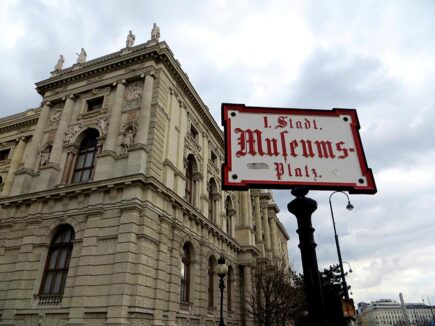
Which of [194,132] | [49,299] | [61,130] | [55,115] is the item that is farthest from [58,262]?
[194,132]

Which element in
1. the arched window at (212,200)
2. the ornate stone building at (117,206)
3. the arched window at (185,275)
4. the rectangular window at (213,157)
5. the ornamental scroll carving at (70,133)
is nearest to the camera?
the ornate stone building at (117,206)

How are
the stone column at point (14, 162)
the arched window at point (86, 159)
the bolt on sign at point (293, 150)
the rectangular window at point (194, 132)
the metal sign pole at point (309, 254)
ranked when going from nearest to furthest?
1. the metal sign pole at point (309, 254)
2. the bolt on sign at point (293, 150)
3. the arched window at point (86, 159)
4. the stone column at point (14, 162)
5. the rectangular window at point (194, 132)

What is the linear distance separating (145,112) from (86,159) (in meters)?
5.13

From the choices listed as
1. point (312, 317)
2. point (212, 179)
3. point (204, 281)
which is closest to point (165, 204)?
point (204, 281)

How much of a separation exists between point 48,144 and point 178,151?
30.4 feet

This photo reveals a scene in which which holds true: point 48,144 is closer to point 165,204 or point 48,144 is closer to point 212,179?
point 165,204

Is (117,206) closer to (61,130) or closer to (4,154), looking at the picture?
(61,130)

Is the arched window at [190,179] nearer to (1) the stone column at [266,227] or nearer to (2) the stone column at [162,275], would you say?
(2) the stone column at [162,275]

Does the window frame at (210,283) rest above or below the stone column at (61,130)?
below

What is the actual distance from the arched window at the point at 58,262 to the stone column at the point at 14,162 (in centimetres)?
1047

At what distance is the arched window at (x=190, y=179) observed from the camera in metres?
24.0

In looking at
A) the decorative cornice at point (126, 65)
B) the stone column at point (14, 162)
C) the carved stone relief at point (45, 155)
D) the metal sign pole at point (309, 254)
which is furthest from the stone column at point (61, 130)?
the metal sign pole at point (309, 254)

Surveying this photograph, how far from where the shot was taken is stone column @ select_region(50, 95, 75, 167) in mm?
21672

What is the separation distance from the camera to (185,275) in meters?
20.9
